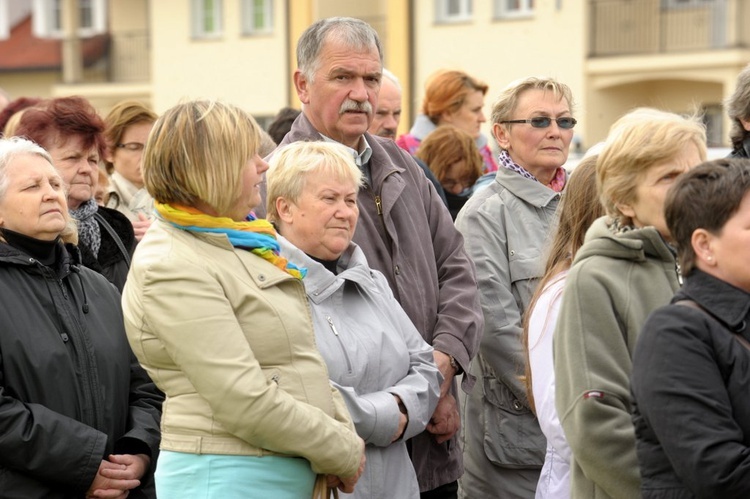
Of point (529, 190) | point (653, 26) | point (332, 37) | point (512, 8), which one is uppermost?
point (512, 8)

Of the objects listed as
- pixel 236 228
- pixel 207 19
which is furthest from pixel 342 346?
pixel 207 19

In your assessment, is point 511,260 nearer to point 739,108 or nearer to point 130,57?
point 739,108

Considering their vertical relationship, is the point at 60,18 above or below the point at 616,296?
above

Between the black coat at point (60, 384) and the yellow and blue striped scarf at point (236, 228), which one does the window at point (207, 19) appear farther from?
the yellow and blue striped scarf at point (236, 228)

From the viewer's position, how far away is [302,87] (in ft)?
16.6

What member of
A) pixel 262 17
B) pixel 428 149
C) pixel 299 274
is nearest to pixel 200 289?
pixel 299 274

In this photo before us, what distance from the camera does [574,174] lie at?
13.6 feet

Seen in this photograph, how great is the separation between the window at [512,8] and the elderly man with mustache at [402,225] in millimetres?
21167

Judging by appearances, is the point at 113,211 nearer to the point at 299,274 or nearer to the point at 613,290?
→ the point at 299,274

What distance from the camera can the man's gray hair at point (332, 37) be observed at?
16.3 feet

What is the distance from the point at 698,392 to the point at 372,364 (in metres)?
1.34

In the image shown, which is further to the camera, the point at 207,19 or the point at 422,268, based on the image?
the point at 207,19

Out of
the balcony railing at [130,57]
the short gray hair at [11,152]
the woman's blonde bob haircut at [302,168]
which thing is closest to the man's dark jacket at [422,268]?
the woman's blonde bob haircut at [302,168]

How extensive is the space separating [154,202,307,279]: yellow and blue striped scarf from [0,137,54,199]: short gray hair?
39.0 inches
